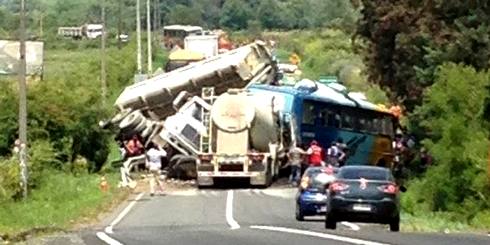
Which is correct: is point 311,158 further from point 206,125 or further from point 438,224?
point 438,224

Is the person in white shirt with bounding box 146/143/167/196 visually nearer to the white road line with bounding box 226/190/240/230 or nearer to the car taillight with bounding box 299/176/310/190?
the white road line with bounding box 226/190/240/230

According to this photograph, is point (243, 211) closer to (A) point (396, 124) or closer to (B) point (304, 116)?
(B) point (304, 116)

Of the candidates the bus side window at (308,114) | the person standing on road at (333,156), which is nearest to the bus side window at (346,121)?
the bus side window at (308,114)

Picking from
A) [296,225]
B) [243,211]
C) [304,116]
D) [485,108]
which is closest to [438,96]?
[485,108]

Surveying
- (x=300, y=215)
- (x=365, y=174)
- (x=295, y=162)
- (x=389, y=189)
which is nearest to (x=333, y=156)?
(x=295, y=162)

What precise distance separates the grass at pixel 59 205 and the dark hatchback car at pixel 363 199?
632 cm

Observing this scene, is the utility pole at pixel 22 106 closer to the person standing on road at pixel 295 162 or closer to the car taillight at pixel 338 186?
the car taillight at pixel 338 186

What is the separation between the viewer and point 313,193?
36062 mm

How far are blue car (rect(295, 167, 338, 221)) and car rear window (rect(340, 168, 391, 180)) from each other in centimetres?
308

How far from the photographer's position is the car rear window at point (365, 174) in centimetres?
3197

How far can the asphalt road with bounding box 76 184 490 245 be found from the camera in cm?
2576

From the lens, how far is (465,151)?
40312 mm

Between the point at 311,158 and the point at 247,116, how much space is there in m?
3.36

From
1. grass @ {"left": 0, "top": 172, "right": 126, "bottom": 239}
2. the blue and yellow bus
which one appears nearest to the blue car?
grass @ {"left": 0, "top": 172, "right": 126, "bottom": 239}
